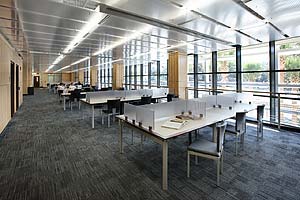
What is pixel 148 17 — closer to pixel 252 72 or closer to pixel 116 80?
pixel 252 72

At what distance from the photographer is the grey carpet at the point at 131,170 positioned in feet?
7.83

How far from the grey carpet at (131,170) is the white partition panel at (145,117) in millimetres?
739

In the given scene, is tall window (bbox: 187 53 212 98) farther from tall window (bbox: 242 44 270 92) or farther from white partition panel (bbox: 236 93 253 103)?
white partition panel (bbox: 236 93 253 103)

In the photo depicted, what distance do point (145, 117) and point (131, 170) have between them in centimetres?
86

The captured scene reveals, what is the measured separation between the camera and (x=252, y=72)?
6.52 m

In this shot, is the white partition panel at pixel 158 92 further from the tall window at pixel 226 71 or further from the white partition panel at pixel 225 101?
the white partition panel at pixel 225 101

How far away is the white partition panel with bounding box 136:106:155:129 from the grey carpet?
2.42 ft

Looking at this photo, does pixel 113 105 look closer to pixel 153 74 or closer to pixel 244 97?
pixel 244 97

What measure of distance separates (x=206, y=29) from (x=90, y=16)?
2.56m

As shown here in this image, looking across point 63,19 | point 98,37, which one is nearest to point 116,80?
point 98,37

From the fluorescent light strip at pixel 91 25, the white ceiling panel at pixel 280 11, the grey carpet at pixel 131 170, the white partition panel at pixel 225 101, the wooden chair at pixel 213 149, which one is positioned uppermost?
the fluorescent light strip at pixel 91 25

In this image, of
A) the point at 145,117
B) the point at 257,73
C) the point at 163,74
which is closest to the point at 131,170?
the point at 145,117

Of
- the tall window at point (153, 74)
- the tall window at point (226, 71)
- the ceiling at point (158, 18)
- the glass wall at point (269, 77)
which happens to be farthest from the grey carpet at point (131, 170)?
the tall window at point (153, 74)

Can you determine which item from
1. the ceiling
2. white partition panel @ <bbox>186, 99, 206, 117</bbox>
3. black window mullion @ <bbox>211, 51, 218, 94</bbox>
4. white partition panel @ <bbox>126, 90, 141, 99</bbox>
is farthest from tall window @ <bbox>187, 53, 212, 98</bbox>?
white partition panel @ <bbox>186, 99, 206, 117</bbox>
